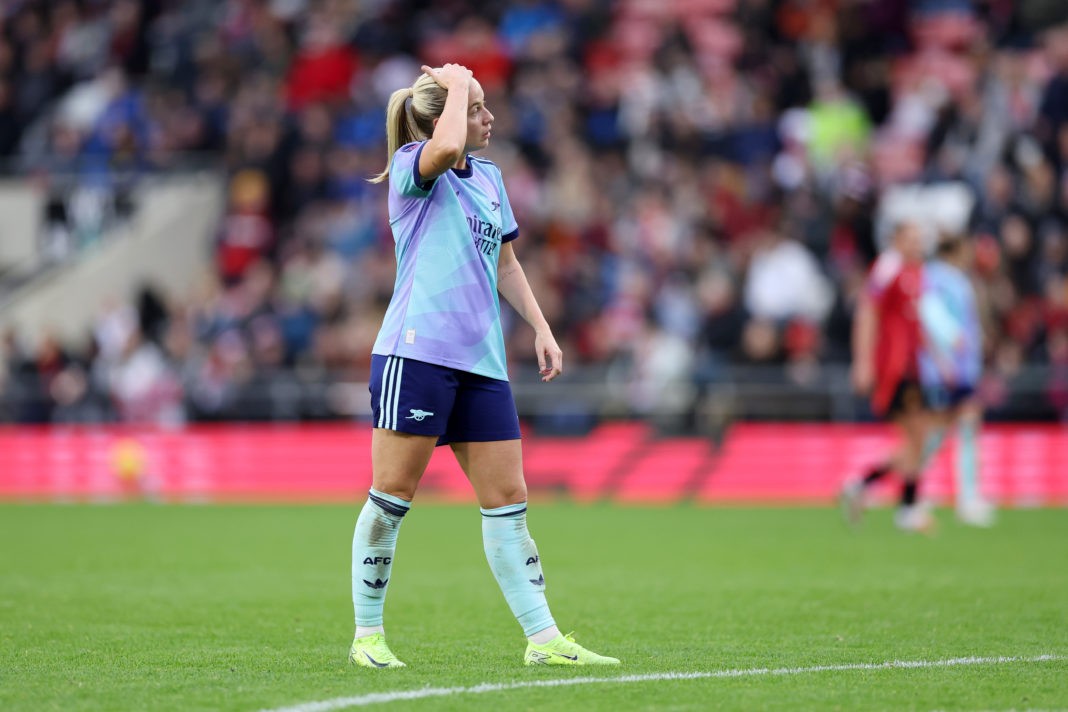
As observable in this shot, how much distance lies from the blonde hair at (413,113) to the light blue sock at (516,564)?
1.47 meters

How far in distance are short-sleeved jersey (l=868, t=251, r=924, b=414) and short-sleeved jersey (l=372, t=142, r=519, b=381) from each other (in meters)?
7.77

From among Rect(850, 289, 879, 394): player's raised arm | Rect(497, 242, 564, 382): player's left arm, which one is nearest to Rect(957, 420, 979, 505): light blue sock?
Rect(850, 289, 879, 394): player's raised arm

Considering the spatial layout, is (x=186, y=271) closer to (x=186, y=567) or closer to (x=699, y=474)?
(x=699, y=474)

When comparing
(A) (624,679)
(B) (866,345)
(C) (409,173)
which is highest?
(C) (409,173)

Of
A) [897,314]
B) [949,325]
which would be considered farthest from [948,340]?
[897,314]

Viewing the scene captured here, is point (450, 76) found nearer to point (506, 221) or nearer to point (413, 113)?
point (413, 113)

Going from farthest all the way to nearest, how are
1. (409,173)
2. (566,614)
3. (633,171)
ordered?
1. (633,171)
2. (566,614)
3. (409,173)

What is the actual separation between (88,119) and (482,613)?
2031 centimetres

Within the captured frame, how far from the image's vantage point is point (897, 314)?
45.8 ft

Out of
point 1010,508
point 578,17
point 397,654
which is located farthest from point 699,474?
point 397,654

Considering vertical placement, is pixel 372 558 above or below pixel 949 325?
below

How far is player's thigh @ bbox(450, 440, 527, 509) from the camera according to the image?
21.9ft

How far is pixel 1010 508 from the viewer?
17.2 meters

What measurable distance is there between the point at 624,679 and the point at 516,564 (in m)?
0.73
